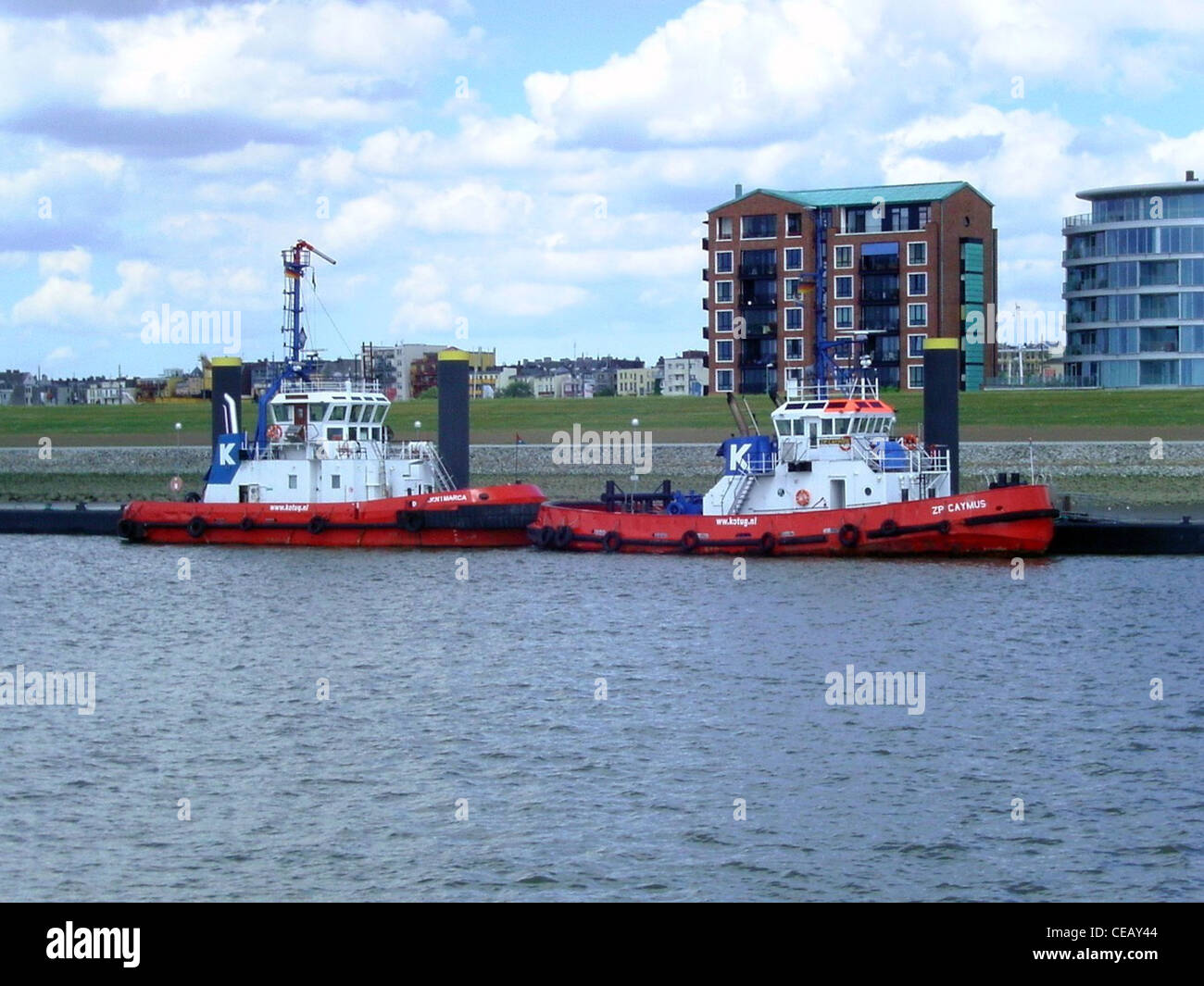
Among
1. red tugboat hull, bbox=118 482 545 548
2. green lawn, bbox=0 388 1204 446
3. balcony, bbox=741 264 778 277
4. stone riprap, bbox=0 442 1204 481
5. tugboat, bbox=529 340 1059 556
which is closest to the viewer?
tugboat, bbox=529 340 1059 556

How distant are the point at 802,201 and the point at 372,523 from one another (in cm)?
4672

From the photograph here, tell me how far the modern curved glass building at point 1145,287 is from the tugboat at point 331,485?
51.6m

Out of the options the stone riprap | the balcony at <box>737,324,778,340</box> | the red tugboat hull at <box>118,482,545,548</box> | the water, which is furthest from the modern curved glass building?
the water

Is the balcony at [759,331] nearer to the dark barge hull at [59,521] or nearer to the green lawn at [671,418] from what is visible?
the green lawn at [671,418]

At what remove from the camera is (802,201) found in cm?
9350

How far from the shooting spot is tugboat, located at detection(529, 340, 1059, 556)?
150 feet

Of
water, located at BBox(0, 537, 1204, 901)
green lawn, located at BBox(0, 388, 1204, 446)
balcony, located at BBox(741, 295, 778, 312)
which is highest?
balcony, located at BBox(741, 295, 778, 312)

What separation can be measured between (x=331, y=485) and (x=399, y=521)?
3.65 metres

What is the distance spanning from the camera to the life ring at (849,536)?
46281 millimetres

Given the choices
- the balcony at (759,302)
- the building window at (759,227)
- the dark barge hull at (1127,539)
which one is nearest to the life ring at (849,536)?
the dark barge hull at (1127,539)

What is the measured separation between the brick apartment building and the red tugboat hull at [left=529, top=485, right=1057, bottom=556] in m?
39.9

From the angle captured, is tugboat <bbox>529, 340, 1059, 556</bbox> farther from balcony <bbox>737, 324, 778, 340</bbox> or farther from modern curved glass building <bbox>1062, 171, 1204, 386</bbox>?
modern curved glass building <bbox>1062, 171, 1204, 386</bbox>
